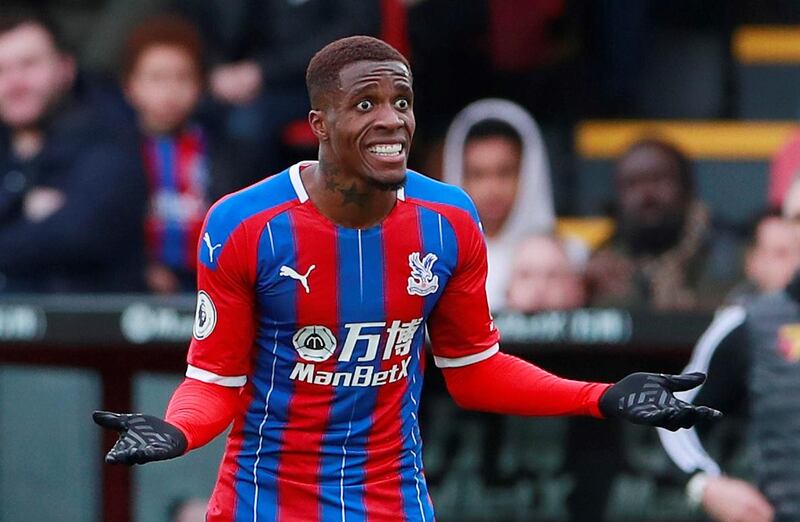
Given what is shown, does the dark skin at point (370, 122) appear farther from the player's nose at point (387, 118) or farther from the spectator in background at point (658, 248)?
the spectator in background at point (658, 248)

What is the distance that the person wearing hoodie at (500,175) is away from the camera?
265 inches

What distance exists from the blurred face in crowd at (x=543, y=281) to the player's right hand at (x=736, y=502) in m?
1.34

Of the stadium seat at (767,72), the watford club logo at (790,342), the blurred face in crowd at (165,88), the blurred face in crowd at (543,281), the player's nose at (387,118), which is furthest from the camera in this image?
the stadium seat at (767,72)

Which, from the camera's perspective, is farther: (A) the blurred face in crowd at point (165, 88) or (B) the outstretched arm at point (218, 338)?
(A) the blurred face in crowd at point (165, 88)

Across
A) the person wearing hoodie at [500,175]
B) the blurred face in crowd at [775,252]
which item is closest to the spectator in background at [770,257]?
the blurred face in crowd at [775,252]

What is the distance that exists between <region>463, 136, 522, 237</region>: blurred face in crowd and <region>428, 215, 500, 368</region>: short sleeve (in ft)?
8.77

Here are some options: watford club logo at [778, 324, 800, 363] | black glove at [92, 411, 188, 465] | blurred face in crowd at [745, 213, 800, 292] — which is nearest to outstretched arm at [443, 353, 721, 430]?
black glove at [92, 411, 188, 465]

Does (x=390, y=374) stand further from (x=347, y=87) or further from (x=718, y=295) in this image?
(x=718, y=295)

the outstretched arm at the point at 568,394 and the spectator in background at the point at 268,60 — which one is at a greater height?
the spectator in background at the point at 268,60

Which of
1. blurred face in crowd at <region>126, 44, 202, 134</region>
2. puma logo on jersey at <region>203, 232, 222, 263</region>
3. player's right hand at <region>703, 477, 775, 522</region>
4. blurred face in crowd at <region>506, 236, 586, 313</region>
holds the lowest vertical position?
player's right hand at <region>703, 477, 775, 522</region>

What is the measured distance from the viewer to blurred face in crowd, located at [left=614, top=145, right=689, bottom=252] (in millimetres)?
6707

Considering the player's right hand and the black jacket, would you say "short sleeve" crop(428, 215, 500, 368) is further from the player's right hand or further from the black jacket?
the black jacket

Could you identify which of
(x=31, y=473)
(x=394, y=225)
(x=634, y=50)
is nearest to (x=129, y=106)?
(x=31, y=473)

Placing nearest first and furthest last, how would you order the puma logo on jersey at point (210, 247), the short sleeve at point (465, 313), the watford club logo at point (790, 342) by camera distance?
the puma logo on jersey at point (210, 247), the short sleeve at point (465, 313), the watford club logo at point (790, 342)
